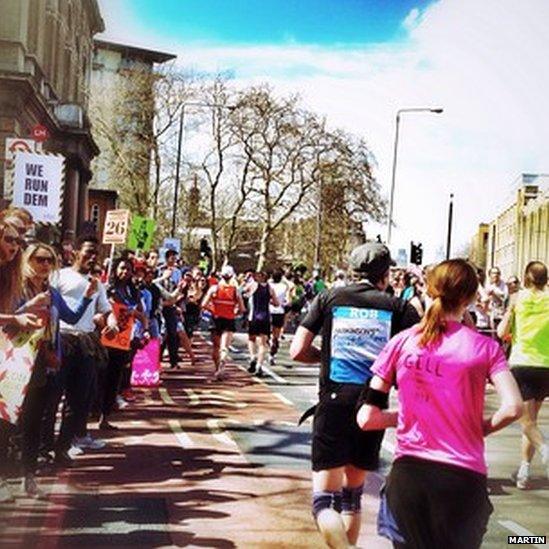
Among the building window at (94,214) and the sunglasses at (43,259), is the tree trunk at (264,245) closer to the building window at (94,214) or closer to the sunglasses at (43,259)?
the sunglasses at (43,259)

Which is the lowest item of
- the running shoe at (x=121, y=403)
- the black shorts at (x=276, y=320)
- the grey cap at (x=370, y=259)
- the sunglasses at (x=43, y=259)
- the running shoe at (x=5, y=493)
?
the running shoe at (x=121, y=403)

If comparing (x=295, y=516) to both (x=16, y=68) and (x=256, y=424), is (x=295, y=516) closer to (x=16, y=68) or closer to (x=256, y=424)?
(x=256, y=424)

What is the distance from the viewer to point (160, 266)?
31.4 ft

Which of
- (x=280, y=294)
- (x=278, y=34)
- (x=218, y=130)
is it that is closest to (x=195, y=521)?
(x=218, y=130)

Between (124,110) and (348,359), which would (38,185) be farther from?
(348,359)

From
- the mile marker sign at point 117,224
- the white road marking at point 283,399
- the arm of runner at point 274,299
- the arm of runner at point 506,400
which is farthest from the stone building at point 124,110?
the arm of runner at point 274,299

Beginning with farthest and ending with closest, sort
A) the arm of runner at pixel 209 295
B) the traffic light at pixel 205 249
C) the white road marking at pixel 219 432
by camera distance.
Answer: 1. the arm of runner at pixel 209 295
2. the white road marking at pixel 219 432
3. the traffic light at pixel 205 249

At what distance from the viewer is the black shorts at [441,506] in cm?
250

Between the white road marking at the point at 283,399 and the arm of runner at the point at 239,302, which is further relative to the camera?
the arm of runner at the point at 239,302

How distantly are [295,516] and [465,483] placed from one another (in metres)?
1.86

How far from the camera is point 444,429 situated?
8.28ft

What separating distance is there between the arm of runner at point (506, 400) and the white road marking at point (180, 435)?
3624mm

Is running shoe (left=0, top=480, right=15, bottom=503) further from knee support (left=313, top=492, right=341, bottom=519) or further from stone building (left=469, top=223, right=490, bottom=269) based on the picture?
stone building (left=469, top=223, right=490, bottom=269)

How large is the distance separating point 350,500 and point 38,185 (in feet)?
13.5
